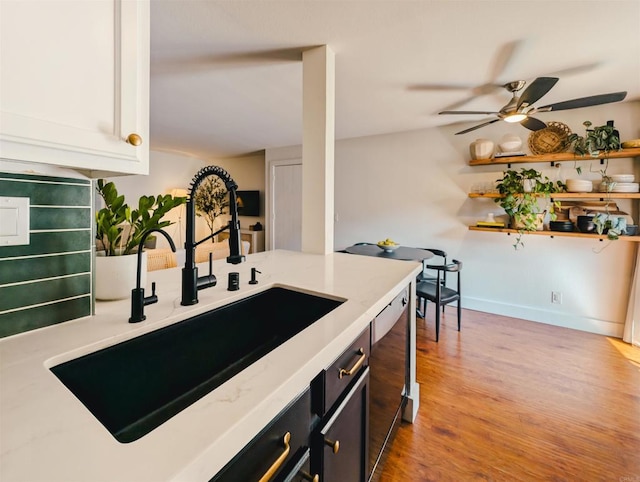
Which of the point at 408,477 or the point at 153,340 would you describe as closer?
the point at 153,340

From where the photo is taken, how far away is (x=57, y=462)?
0.36 m

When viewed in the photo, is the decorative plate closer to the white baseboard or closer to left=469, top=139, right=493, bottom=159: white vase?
left=469, top=139, right=493, bottom=159: white vase

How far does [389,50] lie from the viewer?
1979mm

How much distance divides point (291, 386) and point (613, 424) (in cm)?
230

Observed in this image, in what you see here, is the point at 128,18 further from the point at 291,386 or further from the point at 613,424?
the point at 613,424

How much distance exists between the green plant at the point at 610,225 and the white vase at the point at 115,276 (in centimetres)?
370

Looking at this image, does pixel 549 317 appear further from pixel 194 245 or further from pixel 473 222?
pixel 194 245

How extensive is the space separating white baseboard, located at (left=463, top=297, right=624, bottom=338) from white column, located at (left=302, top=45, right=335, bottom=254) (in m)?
2.58

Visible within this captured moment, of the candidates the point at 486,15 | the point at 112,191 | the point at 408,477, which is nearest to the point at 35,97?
the point at 112,191

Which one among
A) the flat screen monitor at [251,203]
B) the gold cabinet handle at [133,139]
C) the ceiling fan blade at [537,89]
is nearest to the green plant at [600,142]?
the ceiling fan blade at [537,89]

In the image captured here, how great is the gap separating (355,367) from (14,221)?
3.21ft

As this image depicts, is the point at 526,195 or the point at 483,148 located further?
the point at 483,148

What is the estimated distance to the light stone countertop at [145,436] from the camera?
0.36 m

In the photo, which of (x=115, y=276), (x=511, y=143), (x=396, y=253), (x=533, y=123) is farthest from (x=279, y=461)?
(x=511, y=143)
